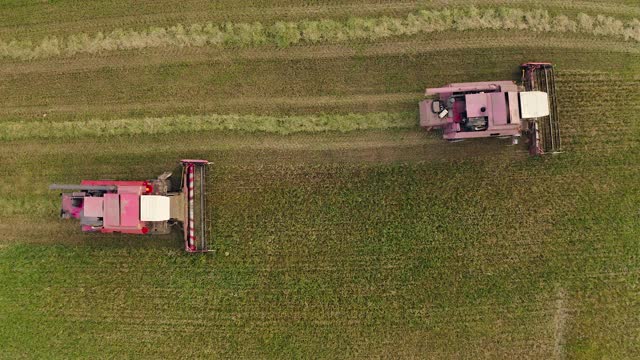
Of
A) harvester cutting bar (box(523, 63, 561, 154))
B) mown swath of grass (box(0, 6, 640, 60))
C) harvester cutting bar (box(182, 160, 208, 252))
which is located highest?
mown swath of grass (box(0, 6, 640, 60))

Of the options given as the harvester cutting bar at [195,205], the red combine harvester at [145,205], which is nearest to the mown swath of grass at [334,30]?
the harvester cutting bar at [195,205]

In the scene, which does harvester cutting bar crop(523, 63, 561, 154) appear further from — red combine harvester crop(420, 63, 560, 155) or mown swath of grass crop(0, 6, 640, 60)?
mown swath of grass crop(0, 6, 640, 60)

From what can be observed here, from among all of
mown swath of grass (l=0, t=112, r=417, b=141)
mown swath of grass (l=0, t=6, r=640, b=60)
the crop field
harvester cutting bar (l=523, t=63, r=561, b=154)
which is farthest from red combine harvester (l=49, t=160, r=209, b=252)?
harvester cutting bar (l=523, t=63, r=561, b=154)

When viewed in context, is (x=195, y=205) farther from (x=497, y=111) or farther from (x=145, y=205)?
(x=497, y=111)

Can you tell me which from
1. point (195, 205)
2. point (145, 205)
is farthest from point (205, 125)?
point (145, 205)

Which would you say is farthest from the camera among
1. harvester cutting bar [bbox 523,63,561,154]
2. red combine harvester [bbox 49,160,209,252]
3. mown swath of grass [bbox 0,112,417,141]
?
mown swath of grass [bbox 0,112,417,141]

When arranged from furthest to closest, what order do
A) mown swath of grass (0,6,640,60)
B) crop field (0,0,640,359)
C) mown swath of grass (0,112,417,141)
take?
1. mown swath of grass (0,6,640,60)
2. mown swath of grass (0,112,417,141)
3. crop field (0,0,640,359)
